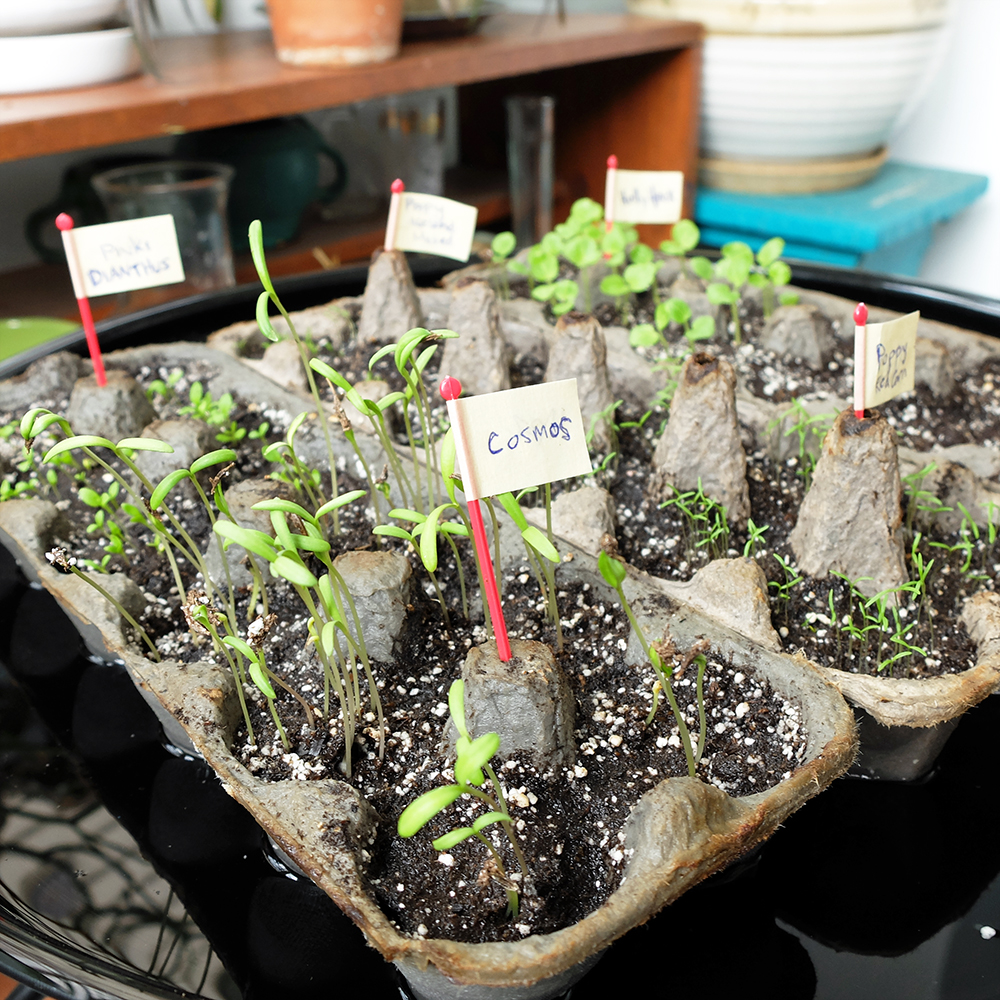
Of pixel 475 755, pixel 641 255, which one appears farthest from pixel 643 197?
pixel 475 755

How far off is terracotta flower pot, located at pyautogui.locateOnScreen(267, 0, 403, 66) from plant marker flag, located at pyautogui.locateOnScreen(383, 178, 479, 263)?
428mm

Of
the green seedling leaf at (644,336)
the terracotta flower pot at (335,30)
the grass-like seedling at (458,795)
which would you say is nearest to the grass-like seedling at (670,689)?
the grass-like seedling at (458,795)

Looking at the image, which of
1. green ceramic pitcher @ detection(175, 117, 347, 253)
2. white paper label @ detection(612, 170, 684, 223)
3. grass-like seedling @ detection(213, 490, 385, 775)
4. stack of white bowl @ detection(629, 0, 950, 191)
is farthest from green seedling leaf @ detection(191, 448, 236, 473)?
stack of white bowl @ detection(629, 0, 950, 191)

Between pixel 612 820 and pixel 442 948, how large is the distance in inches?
8.5

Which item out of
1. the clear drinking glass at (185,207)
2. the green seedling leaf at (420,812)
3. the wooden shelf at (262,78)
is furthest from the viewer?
the clear drinking glass at (185,207)

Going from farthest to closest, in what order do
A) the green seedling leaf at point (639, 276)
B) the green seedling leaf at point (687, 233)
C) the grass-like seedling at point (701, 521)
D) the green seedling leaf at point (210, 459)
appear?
the green seedling leaf at point (687, 233)
the green seedling leaf at point (639, 276)
the grass-like seedling at point (701, 521)
the green seedling leaf at point (210, 459)

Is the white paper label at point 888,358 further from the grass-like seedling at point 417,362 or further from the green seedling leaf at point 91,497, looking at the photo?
the green seedling leaf at point 91,497

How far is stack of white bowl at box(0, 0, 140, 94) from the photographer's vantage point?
55.7 inches

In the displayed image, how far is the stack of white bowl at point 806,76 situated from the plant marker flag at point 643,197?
715mm

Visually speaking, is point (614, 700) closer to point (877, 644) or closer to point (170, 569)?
point (877, 644)

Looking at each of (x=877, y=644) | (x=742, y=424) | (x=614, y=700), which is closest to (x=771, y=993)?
(x=614, y=700)

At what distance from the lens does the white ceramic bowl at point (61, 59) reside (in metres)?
1.42

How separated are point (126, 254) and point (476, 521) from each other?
83 centimetres

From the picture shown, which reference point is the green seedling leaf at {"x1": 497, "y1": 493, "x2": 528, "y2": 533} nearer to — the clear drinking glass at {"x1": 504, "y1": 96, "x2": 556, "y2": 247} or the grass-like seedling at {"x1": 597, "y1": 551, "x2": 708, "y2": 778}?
the grass-like seedling at {"x1": 597, "y1": 551, "x2": 708, "y2": 778}
